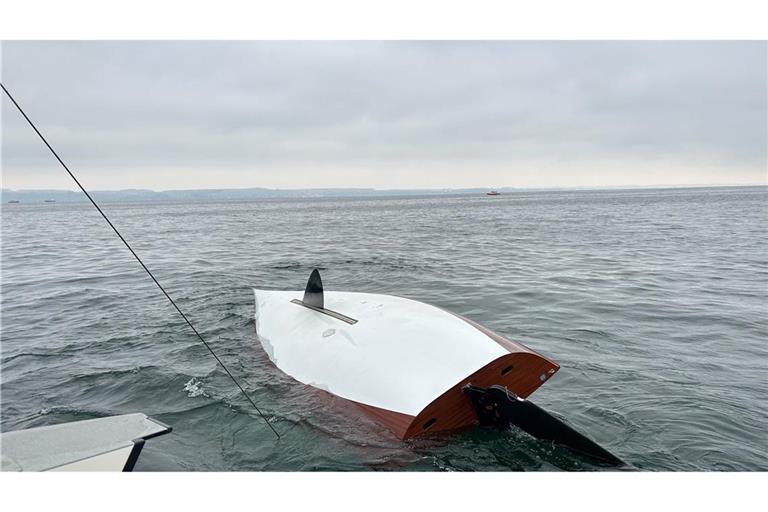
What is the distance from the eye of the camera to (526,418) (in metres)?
5.72

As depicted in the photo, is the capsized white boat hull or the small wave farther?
the small wave

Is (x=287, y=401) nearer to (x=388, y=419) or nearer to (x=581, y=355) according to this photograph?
(x=388, y=419)

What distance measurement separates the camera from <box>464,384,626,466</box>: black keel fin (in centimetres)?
543

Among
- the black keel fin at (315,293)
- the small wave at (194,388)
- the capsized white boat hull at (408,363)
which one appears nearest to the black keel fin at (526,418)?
the capsized white boat hull at (408,363)

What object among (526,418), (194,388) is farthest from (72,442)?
(526,418)

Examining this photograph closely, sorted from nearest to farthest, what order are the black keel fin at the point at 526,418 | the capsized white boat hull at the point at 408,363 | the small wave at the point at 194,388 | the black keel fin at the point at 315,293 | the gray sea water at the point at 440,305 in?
the black keel fin at the point at 526,418
the capsized white boat hull at the point at 408,363
the gray sea water at the point at 440,305
the small wave at the point at 194,388
the black keel fin at the point at 315,293

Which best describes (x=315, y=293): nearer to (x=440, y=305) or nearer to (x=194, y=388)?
(x=194, y=388)

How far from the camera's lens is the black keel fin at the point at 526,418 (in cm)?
543

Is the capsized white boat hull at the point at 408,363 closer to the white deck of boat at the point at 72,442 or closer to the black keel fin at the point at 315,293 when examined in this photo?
the black keel fin at the point at 315,293

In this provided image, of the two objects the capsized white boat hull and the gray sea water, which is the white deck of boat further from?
the capsized white boat hull

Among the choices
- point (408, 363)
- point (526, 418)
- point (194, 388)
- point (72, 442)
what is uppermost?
point (408, 363)

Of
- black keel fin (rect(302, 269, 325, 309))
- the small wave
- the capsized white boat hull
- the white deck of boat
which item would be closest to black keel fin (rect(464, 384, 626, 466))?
the capsized white boat hull

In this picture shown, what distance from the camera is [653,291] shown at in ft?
47.1

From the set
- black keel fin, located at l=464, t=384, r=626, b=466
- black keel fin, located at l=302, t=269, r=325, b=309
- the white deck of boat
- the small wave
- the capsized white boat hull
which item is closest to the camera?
the white deck of boat
